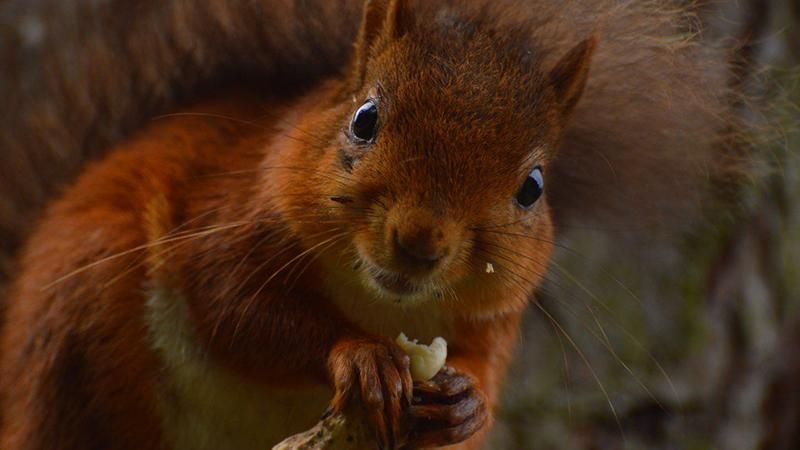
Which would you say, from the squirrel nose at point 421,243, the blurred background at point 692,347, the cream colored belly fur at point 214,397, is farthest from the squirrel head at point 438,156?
the blurred background at point 692,347

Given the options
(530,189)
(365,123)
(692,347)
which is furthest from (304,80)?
(692,347)

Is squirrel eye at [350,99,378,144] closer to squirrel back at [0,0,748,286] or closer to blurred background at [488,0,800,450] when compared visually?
squirrel back at [0,0,748,286]

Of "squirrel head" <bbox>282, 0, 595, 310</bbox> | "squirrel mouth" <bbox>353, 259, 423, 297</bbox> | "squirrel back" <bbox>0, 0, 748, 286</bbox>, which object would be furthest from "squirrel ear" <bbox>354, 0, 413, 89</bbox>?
"squirrel mouth" <bbox>353, 259, 423, 297</bbox>

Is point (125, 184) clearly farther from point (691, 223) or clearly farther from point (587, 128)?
point (691, 223)

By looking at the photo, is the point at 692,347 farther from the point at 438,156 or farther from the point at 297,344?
the point at 438,156

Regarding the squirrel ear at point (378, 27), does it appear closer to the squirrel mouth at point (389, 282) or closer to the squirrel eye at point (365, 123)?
the squirrel eye at point (365, 123)

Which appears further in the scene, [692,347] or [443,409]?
[692,347]

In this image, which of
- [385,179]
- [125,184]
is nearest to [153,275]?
[125,184]
